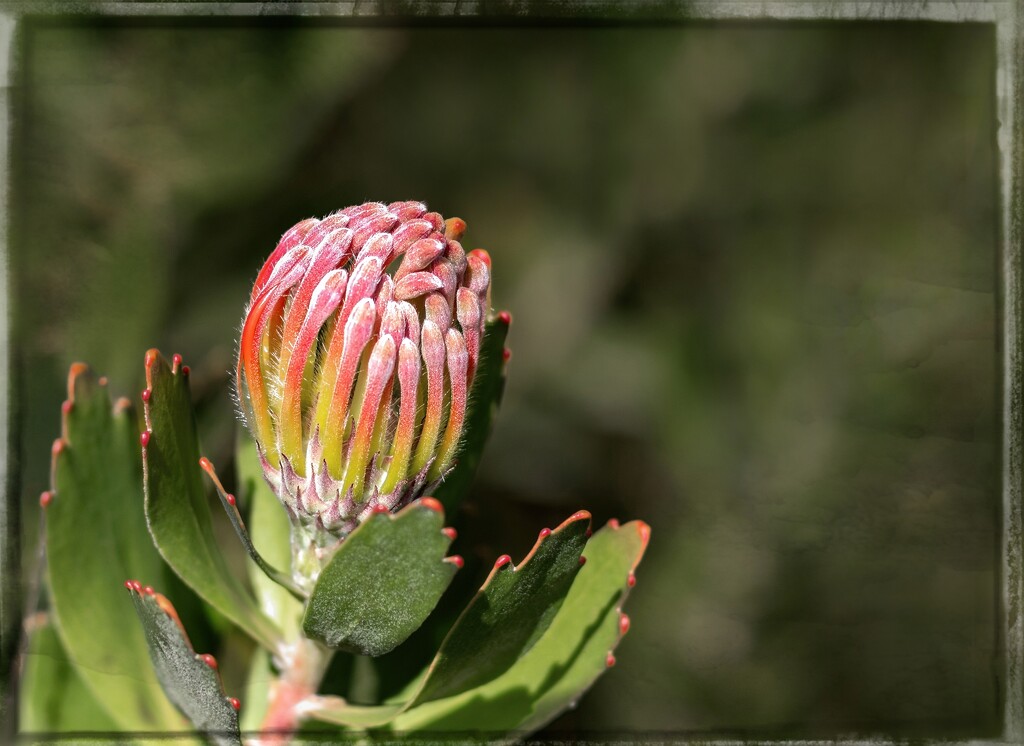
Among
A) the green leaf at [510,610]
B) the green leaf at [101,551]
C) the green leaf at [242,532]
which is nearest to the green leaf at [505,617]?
the green leaf at [510,610]

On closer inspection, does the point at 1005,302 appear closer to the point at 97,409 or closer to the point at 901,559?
the point at 901,559

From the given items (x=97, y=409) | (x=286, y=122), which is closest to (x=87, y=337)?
(x=286, y=122)

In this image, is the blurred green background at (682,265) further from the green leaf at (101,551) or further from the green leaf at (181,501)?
the green leaf at (181,501)

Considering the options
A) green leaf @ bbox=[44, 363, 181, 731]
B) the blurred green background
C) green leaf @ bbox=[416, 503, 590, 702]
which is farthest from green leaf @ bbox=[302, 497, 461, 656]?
the blurred green background

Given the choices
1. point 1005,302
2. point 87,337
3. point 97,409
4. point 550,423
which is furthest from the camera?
point 550,423

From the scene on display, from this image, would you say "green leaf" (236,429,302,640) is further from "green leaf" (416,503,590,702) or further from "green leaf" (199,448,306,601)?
"green leaf" (416,503,590,702)

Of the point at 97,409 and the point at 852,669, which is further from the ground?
the point at 97,409

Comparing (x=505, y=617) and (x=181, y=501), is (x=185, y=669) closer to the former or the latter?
(x=181, y=501)
